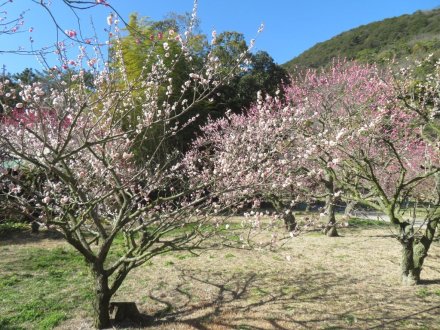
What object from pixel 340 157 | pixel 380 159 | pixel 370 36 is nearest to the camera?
pixel 340 157

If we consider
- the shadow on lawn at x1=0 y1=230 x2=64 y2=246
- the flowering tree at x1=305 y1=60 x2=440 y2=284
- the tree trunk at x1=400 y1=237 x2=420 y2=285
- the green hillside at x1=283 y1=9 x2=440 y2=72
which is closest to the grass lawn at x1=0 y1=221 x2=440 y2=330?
the tree trunk at x1=400 y1=237 x2=420 y2=285

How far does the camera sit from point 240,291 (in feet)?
17.7

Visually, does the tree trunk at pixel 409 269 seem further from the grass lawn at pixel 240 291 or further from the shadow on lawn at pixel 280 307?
the shadow on lawn at pixel 280 307

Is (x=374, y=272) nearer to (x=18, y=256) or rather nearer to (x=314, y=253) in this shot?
(x=314, y=253)

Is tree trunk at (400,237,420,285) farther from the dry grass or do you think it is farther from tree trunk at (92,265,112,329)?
tree trunk at (92,265,112,329)

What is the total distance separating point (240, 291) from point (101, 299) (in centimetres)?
213

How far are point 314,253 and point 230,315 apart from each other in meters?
3.74

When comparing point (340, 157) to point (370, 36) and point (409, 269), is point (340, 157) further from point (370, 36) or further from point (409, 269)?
point (370, 36)

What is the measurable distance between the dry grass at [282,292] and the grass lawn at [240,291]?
0.01 meters

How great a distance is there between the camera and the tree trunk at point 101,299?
4.05 m

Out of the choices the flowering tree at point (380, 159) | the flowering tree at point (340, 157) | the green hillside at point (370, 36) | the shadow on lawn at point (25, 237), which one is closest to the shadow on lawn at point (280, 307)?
the flowering tree at point (380, 159)

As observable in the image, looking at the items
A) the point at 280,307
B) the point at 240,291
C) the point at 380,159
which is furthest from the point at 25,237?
the point at 380,159

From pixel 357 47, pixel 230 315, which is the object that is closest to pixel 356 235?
pixel 230 315

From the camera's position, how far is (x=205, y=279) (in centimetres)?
593
